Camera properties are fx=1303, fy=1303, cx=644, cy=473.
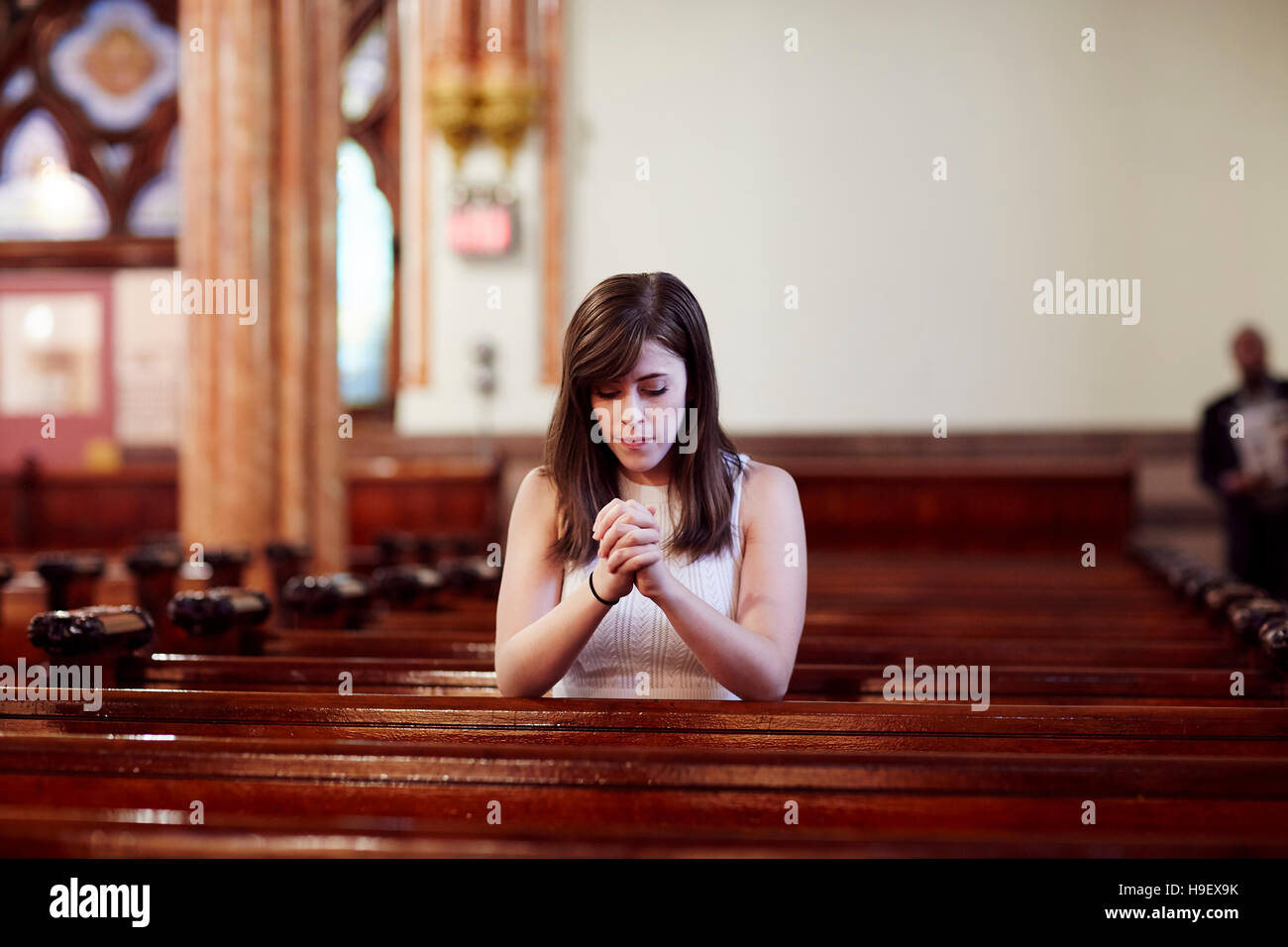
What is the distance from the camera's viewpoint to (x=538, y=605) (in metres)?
2.11

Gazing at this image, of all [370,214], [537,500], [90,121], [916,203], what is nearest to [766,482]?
[537,500]

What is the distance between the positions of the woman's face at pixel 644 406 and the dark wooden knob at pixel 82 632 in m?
0.91

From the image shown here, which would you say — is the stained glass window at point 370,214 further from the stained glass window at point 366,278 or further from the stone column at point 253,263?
the stone column at point 253,263

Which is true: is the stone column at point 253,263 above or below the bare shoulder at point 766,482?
above

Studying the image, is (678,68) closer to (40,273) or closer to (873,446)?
(873,446)

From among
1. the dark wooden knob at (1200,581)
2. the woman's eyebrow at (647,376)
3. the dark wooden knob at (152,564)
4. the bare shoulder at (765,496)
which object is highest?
the woman's eyebrow at (647,376)

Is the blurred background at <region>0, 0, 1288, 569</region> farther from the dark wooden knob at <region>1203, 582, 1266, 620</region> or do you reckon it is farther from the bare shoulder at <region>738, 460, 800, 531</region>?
the bare shoulder at <region>738, 460, 800, 531</region>

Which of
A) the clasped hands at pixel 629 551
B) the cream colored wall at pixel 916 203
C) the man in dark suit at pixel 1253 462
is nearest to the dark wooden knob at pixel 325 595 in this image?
the clasped hands at pixel 629 551

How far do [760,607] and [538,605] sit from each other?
357 mm

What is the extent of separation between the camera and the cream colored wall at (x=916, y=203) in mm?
9461

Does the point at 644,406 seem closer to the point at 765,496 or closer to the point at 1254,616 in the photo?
the point at 765,496

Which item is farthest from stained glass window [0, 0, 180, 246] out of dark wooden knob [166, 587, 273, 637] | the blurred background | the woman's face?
the woman's face
